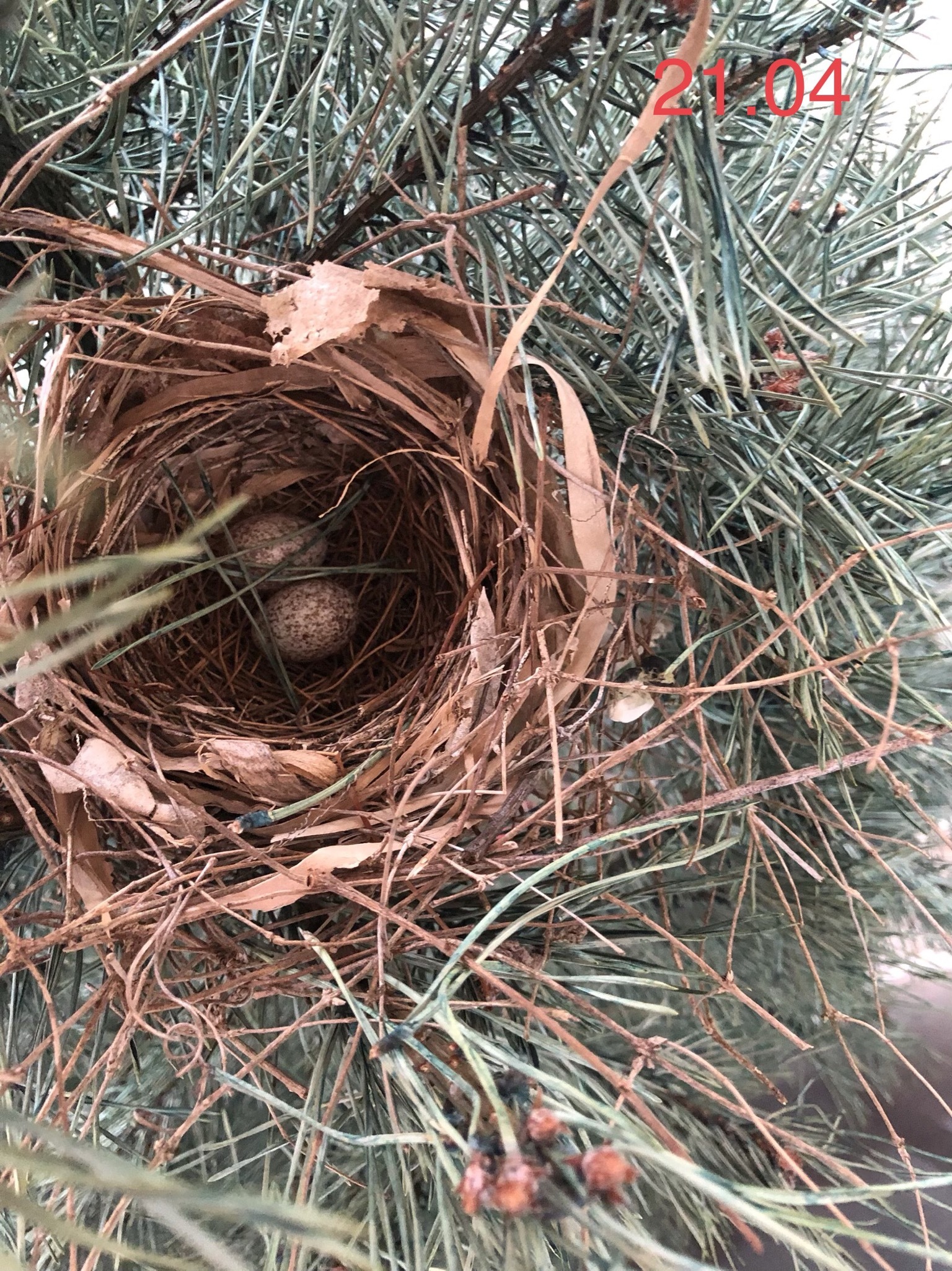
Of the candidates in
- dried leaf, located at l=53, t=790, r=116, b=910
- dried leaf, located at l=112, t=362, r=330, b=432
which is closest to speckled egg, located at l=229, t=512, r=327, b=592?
dried leaf, located at l=112, t=362, r=330, b=432

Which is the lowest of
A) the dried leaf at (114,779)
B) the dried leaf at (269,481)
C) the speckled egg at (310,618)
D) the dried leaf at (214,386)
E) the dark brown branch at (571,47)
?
the speckled egg at (310,618)

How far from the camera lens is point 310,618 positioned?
658 mm

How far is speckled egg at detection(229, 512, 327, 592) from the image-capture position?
651 mm

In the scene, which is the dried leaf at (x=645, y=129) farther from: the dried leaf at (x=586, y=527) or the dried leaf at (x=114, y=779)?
the dried leaf at (x=114, y=779)

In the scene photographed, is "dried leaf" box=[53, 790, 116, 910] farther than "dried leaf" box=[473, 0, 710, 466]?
Yes

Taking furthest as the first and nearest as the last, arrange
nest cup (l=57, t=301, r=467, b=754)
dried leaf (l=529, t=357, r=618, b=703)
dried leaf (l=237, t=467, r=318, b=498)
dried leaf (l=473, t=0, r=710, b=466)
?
1. dried leaf (l=237, t=467, r=318, b=498)
2. nest cup (l=57, t=301, r=467, b=754)
3. dried leaf (l=529, t=357, r=618, b=703)
4. dried leaf (l=473, t=0, r=710, b=466)

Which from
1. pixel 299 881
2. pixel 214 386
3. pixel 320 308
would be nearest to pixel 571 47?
pixel 320 308

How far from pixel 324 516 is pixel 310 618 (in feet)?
0.30

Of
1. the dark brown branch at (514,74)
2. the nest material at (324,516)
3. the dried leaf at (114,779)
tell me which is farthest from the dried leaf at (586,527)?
the dried leaf at (114,779)

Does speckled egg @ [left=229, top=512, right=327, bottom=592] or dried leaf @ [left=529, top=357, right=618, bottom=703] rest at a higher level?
dried leaf @ [left=529, top=357, right=618, bottom=703]

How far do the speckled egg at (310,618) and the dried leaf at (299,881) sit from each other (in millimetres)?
264

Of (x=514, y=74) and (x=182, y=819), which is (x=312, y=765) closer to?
(x=182, y=819)

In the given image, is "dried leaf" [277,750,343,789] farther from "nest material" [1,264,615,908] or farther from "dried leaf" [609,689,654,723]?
"dried leaf" [609,689,654,723]

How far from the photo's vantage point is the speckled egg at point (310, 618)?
25.9 inches
